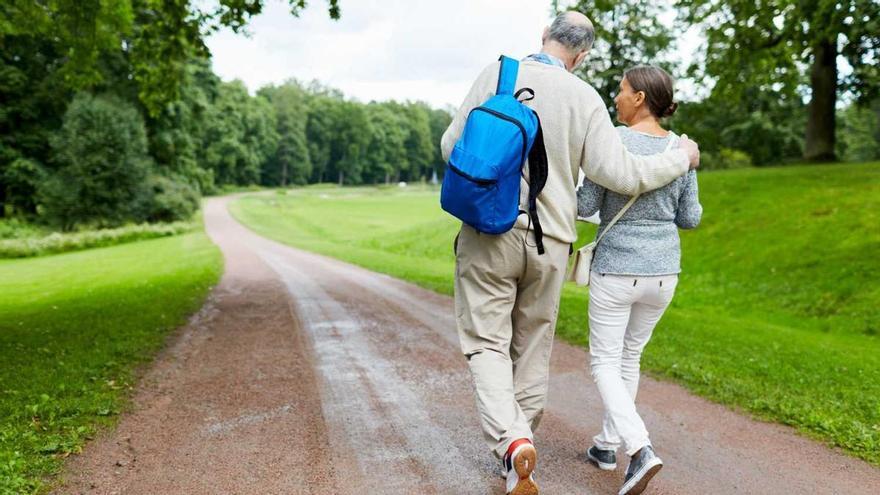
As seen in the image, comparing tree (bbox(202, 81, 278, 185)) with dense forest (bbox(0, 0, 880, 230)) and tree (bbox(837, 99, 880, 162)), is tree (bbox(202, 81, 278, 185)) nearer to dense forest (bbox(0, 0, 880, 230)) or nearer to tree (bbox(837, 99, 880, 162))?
dense forest (bbox(0, 0, 880, 230))

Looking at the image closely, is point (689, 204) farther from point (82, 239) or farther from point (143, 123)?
point (143, 123)

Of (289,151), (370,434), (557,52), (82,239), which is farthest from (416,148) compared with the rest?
(557,52)

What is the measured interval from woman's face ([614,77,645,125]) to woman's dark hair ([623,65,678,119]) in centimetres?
2

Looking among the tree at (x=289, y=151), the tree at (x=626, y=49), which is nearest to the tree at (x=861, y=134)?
the tree at (x=626, y=49)

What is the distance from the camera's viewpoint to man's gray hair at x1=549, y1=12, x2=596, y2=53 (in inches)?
129

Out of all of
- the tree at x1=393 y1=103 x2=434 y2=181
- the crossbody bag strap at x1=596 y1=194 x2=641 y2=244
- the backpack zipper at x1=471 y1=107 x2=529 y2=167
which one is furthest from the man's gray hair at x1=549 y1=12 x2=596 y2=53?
the tree at x1=393 y1=103 x2=434 y2=181

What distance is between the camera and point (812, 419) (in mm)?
4910

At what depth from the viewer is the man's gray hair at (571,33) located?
129 inches

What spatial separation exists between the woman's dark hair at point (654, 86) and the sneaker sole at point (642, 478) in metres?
1.87

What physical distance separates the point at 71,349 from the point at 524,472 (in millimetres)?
6248

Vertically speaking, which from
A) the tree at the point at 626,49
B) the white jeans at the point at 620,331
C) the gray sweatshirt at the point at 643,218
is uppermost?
the tree at the point at 626,49

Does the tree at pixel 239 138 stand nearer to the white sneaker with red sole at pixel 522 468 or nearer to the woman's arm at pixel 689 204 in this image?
the woman's arm at pixel 689 204

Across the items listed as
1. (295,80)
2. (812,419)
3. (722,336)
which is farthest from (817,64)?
(295,80)

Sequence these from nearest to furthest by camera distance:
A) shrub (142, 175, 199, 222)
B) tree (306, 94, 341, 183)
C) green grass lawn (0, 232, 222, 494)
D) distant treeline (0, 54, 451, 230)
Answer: green grass lawn (0, 232, 222, 494) → distant treeline (0, 54, 451, 230) → shrub (142, 175, 199, 222) → tree (306, 94, 341, 183)
